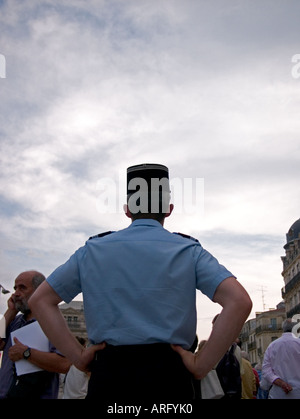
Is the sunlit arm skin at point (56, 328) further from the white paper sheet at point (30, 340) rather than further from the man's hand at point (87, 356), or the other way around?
the white paper sheet at point (30, 340)

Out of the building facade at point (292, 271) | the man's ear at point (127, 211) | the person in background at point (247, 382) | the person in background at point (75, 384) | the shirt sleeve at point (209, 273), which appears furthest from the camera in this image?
the building facade at point (292, 271)

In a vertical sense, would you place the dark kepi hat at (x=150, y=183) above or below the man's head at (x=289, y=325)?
above

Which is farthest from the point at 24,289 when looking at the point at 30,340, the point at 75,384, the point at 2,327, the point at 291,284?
A: the point at 291,284

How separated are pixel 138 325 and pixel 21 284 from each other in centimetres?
234

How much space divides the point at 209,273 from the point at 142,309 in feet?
1.04

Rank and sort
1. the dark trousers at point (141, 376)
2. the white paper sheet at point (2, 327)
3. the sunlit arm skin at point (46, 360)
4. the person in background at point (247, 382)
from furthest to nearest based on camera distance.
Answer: the person in background at point (247, 382)
the white paper sheet at point (2, 327)
the sunlit arm skin at point (46, 360)
the dark trousers at point (141, 376)

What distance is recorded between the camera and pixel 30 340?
157 inches

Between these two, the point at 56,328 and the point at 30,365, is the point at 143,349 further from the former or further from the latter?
the point at 30,365

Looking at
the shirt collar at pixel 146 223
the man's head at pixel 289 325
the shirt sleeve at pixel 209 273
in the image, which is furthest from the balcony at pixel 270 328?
the shirt sleeve at pixel 209 273

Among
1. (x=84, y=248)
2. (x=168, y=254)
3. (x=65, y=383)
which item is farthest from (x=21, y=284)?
(x=65, y=383)

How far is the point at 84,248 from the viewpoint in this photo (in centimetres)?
244

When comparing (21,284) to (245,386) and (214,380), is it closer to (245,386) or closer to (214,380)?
(214,380)

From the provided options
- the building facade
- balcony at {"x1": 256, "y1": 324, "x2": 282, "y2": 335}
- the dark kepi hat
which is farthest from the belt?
balcony at {"x1": 256, "y1": 324, "x2": 282, "y2": 335}

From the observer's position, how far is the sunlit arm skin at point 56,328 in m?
2.31
